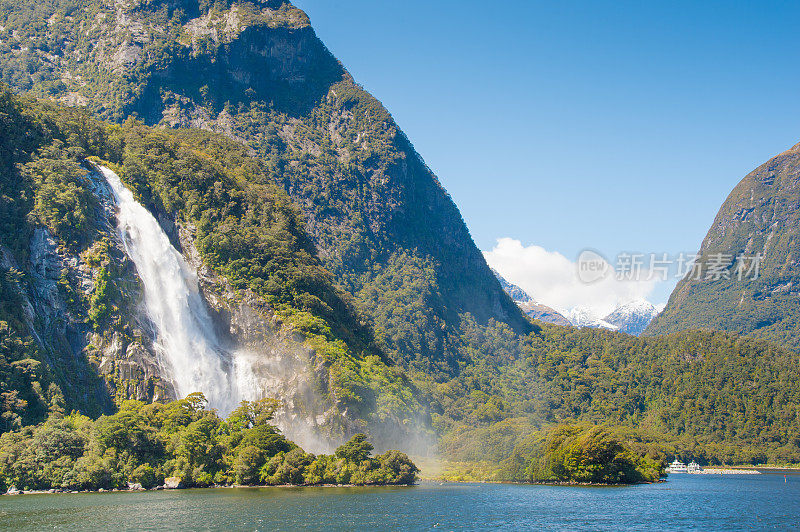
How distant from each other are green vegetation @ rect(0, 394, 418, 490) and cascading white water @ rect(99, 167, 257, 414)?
1180cm

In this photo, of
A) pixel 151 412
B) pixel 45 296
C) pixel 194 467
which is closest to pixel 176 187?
pixel 45 296

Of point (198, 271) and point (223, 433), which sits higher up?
point (198, 271)

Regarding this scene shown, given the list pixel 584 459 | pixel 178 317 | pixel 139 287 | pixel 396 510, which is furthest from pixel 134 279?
pixel 584 459

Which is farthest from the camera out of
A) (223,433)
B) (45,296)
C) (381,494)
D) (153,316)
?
(153,316)

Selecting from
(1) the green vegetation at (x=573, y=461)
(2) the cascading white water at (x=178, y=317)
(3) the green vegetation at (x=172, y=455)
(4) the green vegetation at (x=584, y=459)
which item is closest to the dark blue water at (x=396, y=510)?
(3) the green vegetation at (x=172, y=455)

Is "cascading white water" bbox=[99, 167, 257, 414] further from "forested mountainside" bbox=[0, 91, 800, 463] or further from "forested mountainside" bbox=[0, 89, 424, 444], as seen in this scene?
"forested mountainside" bbox=[0, 91, 800, 463]

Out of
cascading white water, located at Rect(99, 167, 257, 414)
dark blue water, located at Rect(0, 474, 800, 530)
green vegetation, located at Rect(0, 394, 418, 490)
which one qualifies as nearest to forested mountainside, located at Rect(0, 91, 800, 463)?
cascading white water, located at Rect(99, 167, 257, 414)

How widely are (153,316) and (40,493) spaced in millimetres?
39390

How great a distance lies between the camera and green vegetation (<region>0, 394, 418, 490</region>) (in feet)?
257

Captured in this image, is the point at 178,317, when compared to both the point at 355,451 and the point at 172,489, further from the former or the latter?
the point at 355,451

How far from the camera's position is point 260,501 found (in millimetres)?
72000

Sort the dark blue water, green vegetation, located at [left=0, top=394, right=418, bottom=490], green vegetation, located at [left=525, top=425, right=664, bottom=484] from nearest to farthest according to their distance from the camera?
the dark blue water
green vegetation, located at [left=0, top=394, right=418, bottom=490]
green vegetation, located at [left=525, top=425, right=664, bottom=484]

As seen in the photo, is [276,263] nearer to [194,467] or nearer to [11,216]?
[11,216]

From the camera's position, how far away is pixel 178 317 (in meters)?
116
